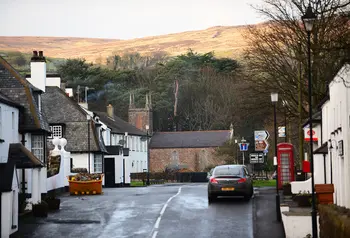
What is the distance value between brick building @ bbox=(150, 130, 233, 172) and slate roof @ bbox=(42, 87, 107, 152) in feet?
157

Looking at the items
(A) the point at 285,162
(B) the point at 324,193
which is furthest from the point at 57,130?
(B) the point at 324,193

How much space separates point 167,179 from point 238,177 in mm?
58873

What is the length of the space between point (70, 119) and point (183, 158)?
50.9 meters

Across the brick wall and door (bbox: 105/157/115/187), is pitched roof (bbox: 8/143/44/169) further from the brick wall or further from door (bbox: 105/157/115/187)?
the brick wall

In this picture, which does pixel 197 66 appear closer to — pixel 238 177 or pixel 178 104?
pixel 178 104

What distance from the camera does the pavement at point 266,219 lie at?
81.5 ft

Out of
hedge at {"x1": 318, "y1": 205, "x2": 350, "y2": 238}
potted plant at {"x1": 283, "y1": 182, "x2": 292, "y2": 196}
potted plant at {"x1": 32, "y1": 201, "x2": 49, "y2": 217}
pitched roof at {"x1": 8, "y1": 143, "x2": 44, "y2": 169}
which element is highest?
pitched roof at {"x1": 8, "y1": 143, "x2": 44, "y2": 169}

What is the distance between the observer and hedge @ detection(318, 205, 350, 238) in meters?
15.4

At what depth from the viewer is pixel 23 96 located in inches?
1470

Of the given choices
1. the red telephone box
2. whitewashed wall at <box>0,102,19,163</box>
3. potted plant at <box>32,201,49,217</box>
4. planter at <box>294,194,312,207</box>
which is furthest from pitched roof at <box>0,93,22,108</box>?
the red telephone box

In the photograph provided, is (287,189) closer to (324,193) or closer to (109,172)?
(324,193)

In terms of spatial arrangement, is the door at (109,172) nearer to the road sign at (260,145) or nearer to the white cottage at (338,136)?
the road sign at (260,145)

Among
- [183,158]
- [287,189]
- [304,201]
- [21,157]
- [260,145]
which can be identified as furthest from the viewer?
[183,158]

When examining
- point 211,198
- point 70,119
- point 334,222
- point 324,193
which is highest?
point 70,119
